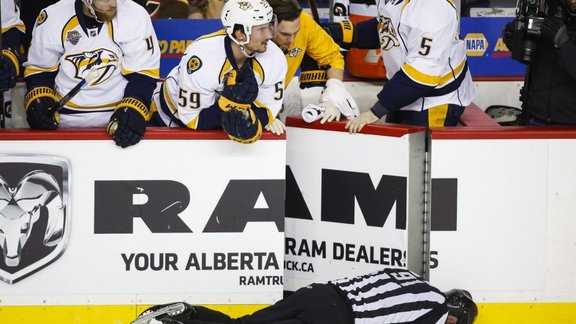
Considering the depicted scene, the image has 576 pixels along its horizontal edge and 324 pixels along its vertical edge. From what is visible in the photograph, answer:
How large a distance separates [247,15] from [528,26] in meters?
1.26

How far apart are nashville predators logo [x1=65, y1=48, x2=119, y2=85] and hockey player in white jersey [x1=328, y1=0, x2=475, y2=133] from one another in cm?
105

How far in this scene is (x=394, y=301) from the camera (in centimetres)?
411

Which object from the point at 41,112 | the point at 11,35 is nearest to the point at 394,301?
the point at 41,112

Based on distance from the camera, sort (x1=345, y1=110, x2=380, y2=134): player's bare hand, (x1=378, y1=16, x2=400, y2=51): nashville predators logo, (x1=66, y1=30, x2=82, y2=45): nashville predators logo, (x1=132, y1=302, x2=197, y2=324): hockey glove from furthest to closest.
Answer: (x1=378, y1=16, x2=400, y2=51): nashville predators logo < (x1=66, y1=30, x2=82, y2=45): nashville predators logo < (x1=345, y1=110, x2=380, y2=134): player's bare hand < (x1=132, y1=302, x2=197, y2=324): hockey glove

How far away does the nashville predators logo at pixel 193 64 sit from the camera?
4.57 meters

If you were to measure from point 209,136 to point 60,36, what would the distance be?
0.80 m

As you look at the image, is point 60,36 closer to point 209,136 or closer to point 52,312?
point 209,136

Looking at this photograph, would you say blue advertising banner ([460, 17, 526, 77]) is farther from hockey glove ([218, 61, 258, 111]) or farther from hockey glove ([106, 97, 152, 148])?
hockey glove ([106, 97, 152, 148])

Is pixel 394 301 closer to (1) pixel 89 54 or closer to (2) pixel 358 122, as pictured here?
(2) pixel 358 122

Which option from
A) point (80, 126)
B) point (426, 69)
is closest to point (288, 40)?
point (426, 69)

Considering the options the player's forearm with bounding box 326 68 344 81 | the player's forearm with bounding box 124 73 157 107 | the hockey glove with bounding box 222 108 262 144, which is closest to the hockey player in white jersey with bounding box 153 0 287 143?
the hockey glove with bounding box 222 108 262 144

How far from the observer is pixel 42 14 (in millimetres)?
4828

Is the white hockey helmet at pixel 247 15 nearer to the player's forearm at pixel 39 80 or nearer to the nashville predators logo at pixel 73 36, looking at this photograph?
the nashville predators logo at pixel 73 36

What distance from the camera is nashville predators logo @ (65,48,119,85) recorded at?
481cm
